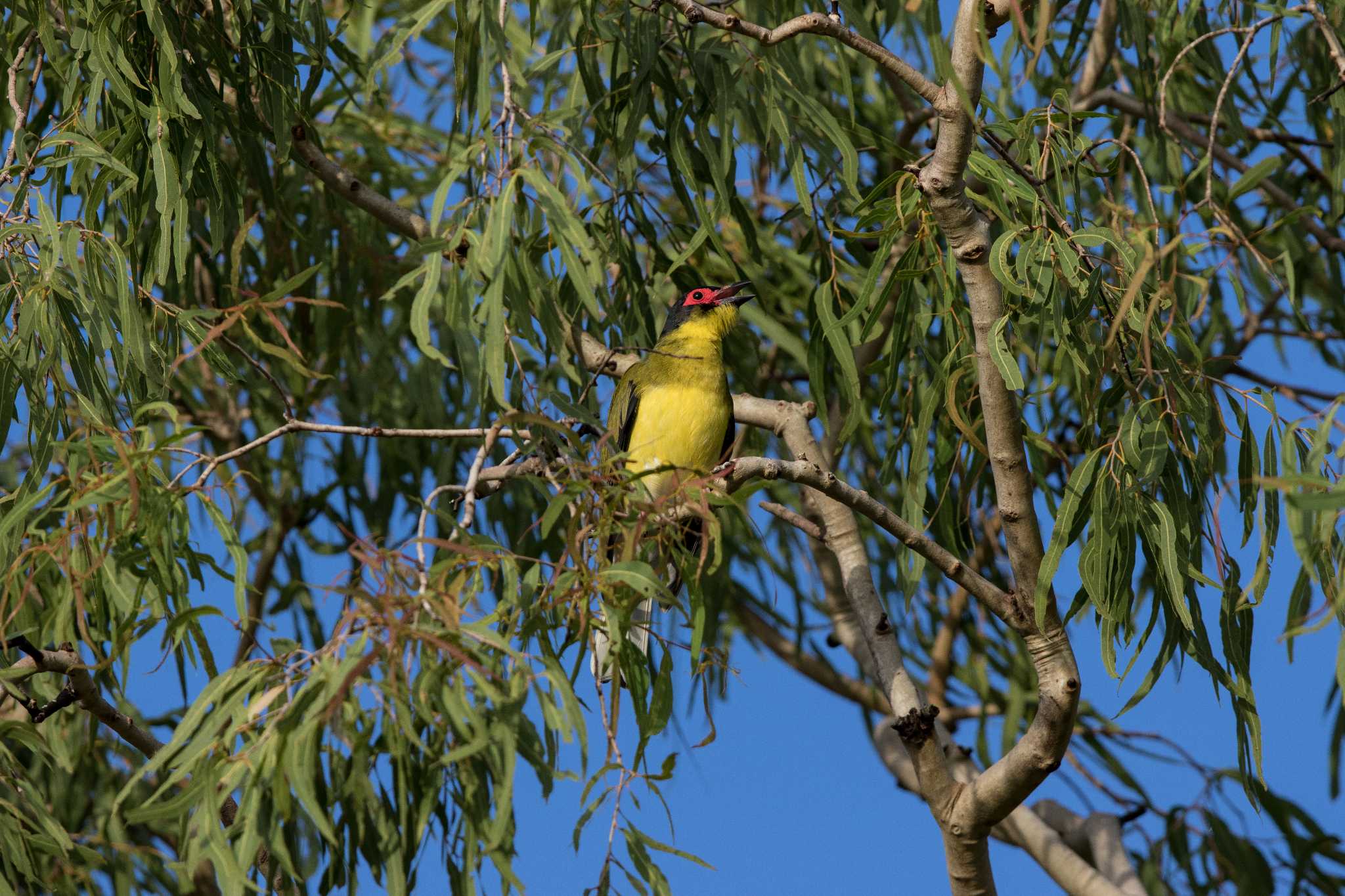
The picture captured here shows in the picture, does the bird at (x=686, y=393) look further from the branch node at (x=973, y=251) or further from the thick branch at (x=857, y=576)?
the branch node at (x=973, y=251)

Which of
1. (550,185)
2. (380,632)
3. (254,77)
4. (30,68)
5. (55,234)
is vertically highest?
(30,68)

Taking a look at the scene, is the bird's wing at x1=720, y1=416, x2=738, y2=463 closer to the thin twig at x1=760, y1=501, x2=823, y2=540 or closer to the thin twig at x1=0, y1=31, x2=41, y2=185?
the thin twig at x1=760, y1=501, x2=823, y2=540

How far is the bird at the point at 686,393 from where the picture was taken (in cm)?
526

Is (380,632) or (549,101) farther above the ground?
(549,101)

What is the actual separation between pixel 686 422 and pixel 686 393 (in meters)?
0.11

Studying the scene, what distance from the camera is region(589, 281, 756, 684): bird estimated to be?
17.3 feet

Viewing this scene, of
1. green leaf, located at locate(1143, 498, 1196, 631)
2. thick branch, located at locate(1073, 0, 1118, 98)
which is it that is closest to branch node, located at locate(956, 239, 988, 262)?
green leaf, located at locate(1143, 498, 1196, 631)

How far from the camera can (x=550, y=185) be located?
10.5ft

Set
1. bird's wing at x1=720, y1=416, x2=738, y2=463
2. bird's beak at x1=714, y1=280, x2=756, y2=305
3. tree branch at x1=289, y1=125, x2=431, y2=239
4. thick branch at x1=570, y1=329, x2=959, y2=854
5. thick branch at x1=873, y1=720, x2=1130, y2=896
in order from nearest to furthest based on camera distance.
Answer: thick branch at x1=570, y1=329, x2=959, y2=854 < tree branch at x1=289, y1=125, x2=431, y2=239 < thick branch at x1=873, y1=720, x2=1130, y2=896 < bird's wing at x1=720, y1=416, x2=738, y2=463 < bird's beak at x1=714, y1=280, x2=756, y2=305

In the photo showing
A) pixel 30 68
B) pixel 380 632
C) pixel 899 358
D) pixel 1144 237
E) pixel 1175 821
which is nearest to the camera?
pixel 380 632

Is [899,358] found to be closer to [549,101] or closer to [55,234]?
[549,101]

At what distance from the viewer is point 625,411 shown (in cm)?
554

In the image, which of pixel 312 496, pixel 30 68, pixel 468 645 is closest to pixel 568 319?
pixel 468 645

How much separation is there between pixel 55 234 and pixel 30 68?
216 centimetres
